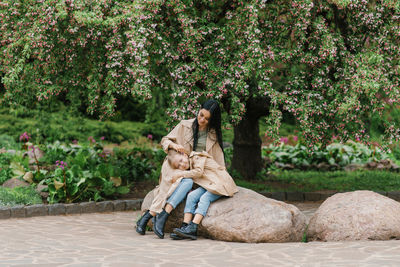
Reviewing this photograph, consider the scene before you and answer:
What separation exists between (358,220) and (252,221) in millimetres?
1260

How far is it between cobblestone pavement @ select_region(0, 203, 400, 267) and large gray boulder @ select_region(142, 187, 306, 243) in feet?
0.52

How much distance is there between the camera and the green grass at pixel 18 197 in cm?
892

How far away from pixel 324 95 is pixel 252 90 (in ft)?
3.89

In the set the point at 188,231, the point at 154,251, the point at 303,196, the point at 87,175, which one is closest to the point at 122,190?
the point at 87,175

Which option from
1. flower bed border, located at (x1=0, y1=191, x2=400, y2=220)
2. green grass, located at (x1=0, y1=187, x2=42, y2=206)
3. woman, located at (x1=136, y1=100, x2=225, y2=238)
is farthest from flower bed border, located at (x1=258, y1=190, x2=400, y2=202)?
green grass, located at (x1=0, y1=187, x2=42, y2=206)

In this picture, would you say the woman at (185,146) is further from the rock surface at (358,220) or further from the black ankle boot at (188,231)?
the rock surface at (358,220)

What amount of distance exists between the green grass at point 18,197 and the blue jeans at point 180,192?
3.13 meters

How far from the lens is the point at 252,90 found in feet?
30.0

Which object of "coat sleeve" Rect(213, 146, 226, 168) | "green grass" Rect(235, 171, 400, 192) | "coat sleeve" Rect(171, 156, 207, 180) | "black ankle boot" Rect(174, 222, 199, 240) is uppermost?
"coat sleeve" Rect(213, 146, 226, 168)

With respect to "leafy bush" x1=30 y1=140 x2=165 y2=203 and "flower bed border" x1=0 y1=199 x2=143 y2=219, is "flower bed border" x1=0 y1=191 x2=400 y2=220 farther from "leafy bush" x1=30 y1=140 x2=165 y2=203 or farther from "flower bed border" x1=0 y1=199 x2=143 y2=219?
"leafy bush" x1=30 y1=140 x2=165 y2=203

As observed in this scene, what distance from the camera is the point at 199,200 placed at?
23.2ft

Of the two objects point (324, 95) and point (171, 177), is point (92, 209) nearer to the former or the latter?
point (171, 177)

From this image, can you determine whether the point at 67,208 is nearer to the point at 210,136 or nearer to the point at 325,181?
the point at 210,136

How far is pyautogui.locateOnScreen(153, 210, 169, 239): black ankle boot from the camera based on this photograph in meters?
6.98
